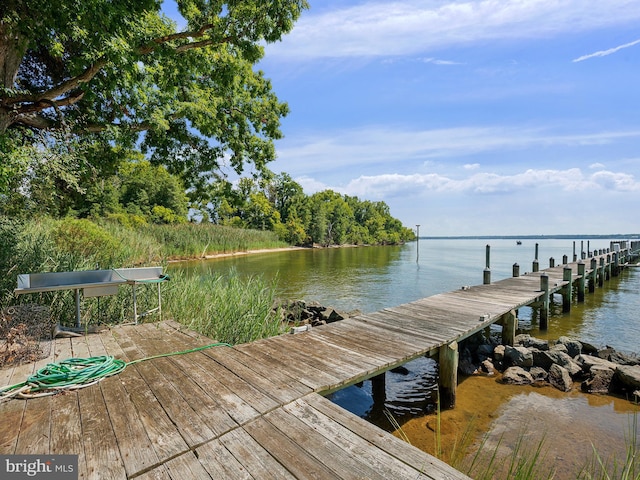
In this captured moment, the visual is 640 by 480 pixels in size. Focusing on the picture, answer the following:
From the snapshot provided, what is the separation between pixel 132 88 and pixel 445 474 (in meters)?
7.12

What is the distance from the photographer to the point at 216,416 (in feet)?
8.39

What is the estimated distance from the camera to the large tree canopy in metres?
4.15

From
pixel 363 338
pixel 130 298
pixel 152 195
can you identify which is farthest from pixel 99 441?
pixel 152 195

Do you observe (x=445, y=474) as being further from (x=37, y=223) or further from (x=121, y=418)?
(x=37, y=223)

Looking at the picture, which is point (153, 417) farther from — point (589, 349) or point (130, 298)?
point (589, 349)

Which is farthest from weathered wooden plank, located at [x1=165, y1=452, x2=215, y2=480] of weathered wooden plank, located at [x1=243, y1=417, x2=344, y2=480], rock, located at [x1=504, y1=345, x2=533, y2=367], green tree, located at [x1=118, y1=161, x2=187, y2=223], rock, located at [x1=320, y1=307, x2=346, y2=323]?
green tree, located at [x1=118, y1=161, x2=187, y2=223]

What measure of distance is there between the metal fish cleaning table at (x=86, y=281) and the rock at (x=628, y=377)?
7.16 m

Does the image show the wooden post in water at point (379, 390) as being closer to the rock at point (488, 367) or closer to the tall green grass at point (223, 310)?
the tall green grass at point (223, 310)

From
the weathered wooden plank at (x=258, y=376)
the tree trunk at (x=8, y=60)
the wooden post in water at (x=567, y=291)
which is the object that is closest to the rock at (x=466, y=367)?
the weathered wooden plank at (x=258, y=376)

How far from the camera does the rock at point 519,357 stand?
6.16 m

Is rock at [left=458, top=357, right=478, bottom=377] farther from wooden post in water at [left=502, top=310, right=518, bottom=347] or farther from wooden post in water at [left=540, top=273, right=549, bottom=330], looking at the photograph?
wooden post in water at [left=540, top=273, right=549, bottom=330]

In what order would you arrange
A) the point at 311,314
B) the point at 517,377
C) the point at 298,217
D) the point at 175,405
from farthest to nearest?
1. the point at 298,217
2. the point at 311,314
3. the point at 517,377
4. the point at 175,405

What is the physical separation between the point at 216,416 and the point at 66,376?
1.60 meters

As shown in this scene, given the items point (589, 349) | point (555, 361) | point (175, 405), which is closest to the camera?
point (175, 405)
